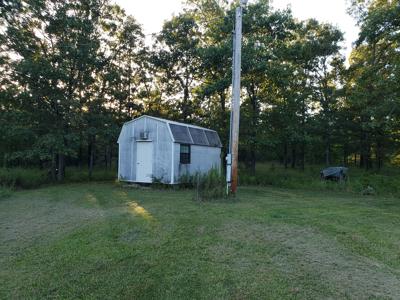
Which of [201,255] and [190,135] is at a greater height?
Result: [190,135]

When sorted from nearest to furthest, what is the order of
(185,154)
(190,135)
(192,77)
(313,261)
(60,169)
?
(313,261) → (185,154) → (190,135) → (60,169) → (192,77)

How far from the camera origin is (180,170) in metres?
13.1

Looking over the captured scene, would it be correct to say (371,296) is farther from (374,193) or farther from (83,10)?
(83,10)

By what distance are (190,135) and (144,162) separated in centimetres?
240

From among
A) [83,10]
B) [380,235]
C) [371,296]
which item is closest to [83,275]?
[371,296]

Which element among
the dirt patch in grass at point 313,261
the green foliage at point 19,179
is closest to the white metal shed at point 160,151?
the green foliage at point 19,179

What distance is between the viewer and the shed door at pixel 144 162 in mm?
13320

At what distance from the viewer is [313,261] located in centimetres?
377

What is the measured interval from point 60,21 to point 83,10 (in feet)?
6.72

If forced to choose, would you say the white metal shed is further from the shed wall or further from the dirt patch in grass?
the dirt patch in grass

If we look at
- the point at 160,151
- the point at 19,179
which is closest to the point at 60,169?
the point at 19,179

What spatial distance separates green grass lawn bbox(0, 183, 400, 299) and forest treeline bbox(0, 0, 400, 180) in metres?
8.55

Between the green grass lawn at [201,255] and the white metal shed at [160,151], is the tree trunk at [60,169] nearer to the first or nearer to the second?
the white metal shed at [160,151]

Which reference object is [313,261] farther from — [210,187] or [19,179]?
[19,179]
